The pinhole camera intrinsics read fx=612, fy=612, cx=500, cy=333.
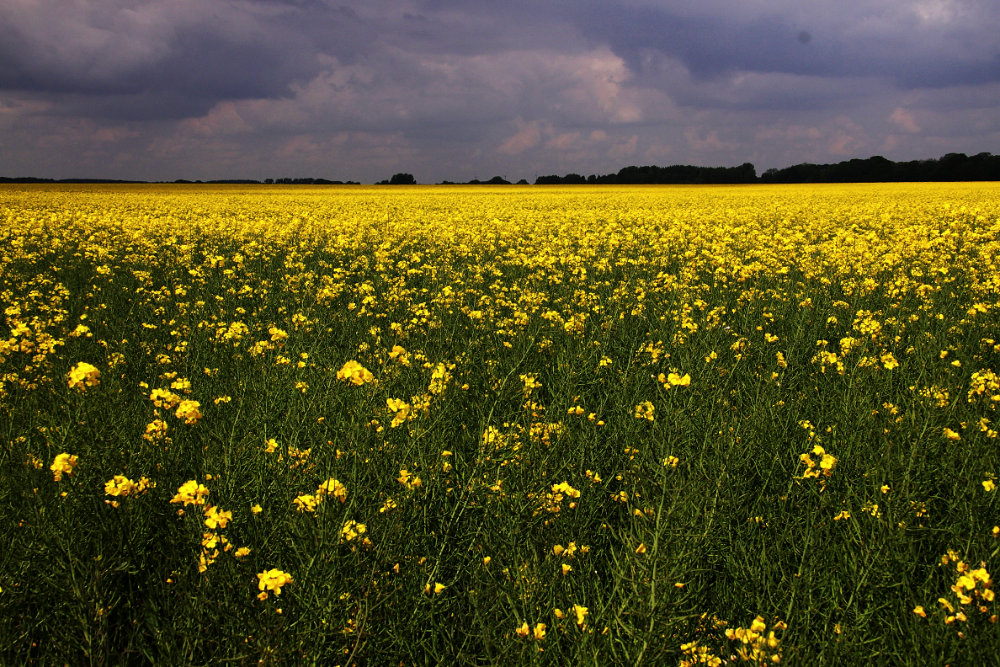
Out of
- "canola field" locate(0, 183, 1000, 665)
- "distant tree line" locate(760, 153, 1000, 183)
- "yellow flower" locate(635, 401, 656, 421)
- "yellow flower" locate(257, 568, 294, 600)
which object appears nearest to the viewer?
"yellow flower" locate(257, 568, 294, 600)

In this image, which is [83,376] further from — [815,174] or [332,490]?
[815,174]

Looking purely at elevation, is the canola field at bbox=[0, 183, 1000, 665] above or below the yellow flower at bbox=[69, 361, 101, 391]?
below

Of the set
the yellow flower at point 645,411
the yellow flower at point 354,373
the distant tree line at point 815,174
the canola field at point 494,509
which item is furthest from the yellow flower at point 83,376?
the distant tree line at point 815,174

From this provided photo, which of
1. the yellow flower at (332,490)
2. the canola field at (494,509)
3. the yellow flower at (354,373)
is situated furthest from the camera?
the yellow flower at (354,373)

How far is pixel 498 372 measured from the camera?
388cm

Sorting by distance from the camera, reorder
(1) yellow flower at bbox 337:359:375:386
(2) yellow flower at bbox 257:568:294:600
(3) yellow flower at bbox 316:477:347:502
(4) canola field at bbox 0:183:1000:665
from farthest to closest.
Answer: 1. (1) yellow flower at bbox 337:359:375:386
2. (3) yellow flower at bbox 316:477:347:502
3. (4) canola field at bbox 0:183:1000:665
4. (2) yellow flower at bbox 257:568:294:600

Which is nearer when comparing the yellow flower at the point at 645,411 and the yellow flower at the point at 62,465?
the yellow flower at the point at 62,465

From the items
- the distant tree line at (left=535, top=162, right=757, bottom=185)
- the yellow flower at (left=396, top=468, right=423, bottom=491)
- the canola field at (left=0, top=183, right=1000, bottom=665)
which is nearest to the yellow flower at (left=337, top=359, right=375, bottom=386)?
the canola field at (left=0, top=183, right=1000, bottom=665)

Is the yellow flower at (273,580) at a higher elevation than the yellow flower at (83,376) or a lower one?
lower

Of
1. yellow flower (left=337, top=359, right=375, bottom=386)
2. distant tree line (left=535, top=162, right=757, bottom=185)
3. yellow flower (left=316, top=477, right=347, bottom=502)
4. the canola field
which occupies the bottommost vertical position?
the canola field

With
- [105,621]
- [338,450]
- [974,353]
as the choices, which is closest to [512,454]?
[338,450]

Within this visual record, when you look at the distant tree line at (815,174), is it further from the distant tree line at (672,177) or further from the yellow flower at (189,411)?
the yellow flower at (189,411)

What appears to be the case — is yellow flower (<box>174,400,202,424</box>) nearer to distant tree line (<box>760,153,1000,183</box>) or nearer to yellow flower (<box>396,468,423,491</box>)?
yellow flower (<box>396,468,423,491</box>)

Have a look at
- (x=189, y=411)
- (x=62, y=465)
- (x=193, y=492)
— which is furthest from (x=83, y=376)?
(x=193, y=492)
